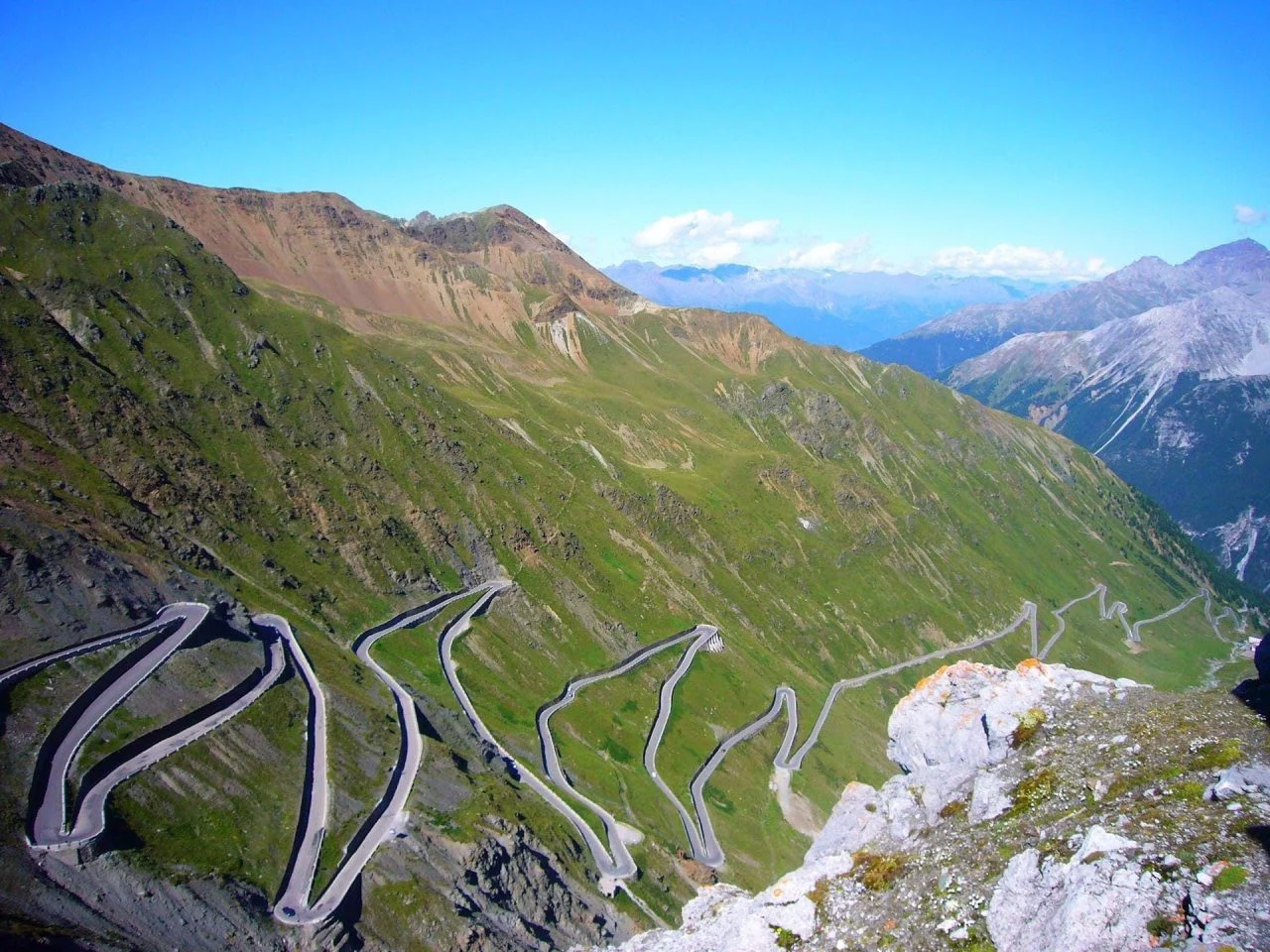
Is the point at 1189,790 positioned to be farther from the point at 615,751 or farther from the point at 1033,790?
the point at 615,751

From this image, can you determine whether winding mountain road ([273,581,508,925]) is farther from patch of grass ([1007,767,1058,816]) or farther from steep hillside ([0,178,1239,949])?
patch of grass ([1007,767,1058,816])

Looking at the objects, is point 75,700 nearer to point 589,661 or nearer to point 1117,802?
point 1117,802

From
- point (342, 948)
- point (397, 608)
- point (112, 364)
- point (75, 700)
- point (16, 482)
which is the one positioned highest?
point (112, 364)

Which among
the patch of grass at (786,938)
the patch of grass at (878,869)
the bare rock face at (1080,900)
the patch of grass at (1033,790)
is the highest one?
the bare rock face at (1080,900)

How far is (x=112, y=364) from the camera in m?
150

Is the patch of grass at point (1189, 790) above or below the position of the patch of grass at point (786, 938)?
above

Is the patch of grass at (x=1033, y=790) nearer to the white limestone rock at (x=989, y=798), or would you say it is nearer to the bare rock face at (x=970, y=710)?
the white limestone rock at (x=989, y=798)

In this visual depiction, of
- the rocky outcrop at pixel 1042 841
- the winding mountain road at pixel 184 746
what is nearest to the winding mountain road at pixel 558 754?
the winding mountain road at pixel 184 746

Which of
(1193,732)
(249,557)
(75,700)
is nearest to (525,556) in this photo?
(249,557)

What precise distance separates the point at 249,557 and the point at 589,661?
210ft

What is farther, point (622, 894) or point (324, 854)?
point (622, 894)

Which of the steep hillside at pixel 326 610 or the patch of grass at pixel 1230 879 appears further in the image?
the steep hillside at pixel 326 610

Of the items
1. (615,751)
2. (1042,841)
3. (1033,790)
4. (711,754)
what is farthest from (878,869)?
(711,754)

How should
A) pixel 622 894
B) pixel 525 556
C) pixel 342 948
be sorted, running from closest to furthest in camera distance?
pixel 342 948
pixel 622 894
pixel 525 556
